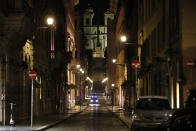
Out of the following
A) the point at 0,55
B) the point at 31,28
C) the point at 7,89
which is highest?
the point at 31,28

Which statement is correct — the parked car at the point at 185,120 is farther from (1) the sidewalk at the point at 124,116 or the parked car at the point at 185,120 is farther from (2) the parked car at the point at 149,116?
(1) the sidewalk at the point at 124,116

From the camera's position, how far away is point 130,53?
6519 cm

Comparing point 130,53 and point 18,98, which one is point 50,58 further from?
point 18,98

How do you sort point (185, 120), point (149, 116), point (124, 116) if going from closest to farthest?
1. point (185, 120)
2. point (149, 116)
3. point (124, 116)

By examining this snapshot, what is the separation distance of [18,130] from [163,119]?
27.8 ft

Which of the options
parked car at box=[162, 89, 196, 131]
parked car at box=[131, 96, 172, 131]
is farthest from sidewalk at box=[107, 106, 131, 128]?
parked car at box=[162, 89, 196, 131]

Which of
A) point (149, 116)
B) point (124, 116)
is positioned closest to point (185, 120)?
point (149, 116)

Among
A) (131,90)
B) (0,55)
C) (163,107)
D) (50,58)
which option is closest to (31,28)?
(0,55)

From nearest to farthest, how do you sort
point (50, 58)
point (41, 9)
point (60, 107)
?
point (41, 9)
point (50, 58)
point (60, 107)

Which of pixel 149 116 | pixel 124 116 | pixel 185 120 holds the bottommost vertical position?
pixel 124 116

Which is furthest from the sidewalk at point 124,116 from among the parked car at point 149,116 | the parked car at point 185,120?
the parked car at point 185,120

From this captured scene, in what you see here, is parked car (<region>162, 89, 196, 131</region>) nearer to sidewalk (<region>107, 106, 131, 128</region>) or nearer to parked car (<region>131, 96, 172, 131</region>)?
parked car (<region>131, 96, 172, 131</region>)

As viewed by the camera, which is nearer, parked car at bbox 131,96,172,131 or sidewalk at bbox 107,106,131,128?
parked car at bbox 131,96,172,131

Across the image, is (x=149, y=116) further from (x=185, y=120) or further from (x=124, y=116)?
(x=124, y=116)
